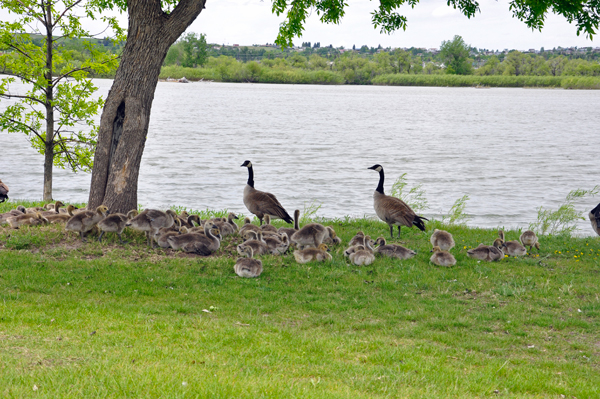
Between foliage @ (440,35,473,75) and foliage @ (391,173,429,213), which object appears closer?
foliage @ (391,173,429,213)

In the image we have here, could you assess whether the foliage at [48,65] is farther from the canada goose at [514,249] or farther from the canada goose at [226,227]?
the canada goose at [514,249]

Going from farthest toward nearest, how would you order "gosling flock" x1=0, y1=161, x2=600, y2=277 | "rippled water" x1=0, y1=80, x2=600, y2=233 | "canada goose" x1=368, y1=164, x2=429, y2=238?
"rippled water" x1=0, y1=80, x2=600, y2=233, "canada goose" x1=368, y1=164, x2=429, y2=238, "gosling flock" x1=0, y1=161, x2=600, y2=277

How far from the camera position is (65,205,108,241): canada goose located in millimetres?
11352

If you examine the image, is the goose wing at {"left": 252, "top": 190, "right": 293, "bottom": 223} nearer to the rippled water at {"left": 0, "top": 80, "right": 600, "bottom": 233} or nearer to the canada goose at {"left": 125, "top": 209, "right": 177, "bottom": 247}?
the canada goose at {"left": 125, "top": 209, "right": 177, "bottom": 247}

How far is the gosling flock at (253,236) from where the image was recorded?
37.6 feet

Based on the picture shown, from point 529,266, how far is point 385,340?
5948mm

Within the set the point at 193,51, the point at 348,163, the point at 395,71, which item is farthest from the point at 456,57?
the point at 348,163

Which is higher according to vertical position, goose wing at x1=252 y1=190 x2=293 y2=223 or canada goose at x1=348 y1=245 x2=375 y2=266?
goose wing at x1=252 y1=190 x2=293 y2=223

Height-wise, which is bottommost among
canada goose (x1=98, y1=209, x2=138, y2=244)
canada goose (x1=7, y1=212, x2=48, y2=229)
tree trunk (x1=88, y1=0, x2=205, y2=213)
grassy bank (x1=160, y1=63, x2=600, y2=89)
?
canada goose (x1=7, y1=212, x2=48, y2=229)

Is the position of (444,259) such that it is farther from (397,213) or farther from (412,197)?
(412,197)

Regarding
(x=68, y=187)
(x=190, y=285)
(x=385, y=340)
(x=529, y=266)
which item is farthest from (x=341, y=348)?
(x=68, y=187)

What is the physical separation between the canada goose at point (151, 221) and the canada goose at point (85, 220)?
2.09 feet

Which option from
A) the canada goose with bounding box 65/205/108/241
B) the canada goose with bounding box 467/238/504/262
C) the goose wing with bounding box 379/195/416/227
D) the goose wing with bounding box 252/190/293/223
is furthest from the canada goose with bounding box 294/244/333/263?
the canada goose with bounding box 65/205/108/241

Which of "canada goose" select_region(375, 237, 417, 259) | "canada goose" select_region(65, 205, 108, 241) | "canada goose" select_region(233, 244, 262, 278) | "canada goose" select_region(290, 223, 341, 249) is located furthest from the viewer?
"canada goose" select_region(290, 223, 341, 249)
